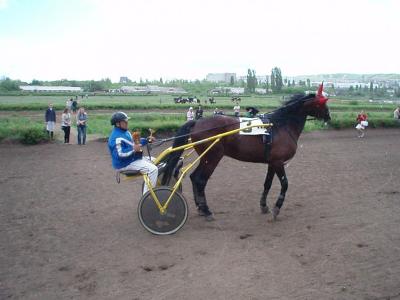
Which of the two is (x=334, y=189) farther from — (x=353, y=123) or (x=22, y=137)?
(x=353, y=123)

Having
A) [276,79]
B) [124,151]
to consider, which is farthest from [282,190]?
[276,79]

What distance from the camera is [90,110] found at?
38188 mm

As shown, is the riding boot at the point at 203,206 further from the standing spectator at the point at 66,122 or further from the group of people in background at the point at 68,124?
the standing spectator at the point at 66,122

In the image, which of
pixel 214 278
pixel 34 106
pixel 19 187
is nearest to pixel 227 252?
pixel 214 278

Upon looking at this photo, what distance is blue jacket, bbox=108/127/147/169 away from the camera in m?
6.25

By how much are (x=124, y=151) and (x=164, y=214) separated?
3.93 ft

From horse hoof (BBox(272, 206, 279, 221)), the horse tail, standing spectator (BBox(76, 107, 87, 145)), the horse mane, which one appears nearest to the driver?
the horse tail

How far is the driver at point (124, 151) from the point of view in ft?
20.6

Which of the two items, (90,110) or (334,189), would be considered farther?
(90,110)

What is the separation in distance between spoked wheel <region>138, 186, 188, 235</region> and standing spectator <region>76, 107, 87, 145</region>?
1112 centimetres

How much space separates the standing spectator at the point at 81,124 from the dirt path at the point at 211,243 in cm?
583

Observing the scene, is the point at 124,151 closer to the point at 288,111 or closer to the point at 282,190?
the point at 282,190

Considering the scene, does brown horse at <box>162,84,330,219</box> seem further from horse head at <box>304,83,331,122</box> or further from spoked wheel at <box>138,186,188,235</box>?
spoked wheel at <box>138,186,188,235</box>

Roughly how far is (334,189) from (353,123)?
1835 centimetres
